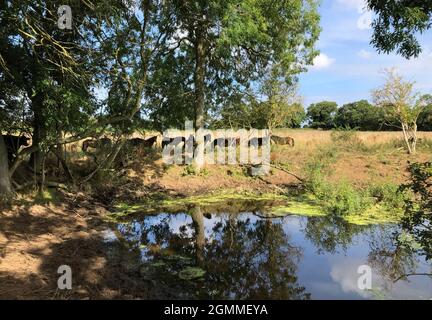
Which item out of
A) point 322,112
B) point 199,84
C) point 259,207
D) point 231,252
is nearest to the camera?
point 231,252

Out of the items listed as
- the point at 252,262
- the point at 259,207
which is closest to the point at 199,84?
the point at 259,207

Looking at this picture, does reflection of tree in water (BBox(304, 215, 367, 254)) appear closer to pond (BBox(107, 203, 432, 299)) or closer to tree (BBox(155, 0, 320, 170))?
pond (BBox(107, 203, 432, 299))

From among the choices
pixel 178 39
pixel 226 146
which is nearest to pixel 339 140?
pixel 226 146

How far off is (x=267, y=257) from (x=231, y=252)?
690mm

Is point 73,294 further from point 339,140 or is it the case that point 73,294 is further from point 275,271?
point 339,140

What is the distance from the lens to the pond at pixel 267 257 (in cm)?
570

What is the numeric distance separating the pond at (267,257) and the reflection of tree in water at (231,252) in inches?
0.6

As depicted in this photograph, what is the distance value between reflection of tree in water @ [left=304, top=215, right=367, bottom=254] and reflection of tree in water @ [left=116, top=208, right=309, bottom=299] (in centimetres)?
65

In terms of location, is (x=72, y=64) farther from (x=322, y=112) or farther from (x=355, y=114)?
(x=322, y=112)

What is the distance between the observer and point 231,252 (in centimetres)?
742

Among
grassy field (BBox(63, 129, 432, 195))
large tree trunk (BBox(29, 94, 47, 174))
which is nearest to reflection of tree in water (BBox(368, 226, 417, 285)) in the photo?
grassy field (BBox(63, 129, 432, 195))

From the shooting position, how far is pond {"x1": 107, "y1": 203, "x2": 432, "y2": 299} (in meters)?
5.70

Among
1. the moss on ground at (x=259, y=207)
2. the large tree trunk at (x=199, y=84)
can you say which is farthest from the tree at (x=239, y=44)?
the moss on ground at (x=259, y=207)

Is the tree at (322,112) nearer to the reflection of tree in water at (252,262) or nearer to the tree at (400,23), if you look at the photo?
the reflection of tree in water at (252,262)
